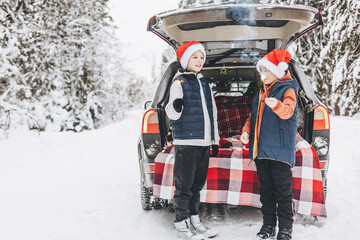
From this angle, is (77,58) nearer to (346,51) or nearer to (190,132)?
(346,51)

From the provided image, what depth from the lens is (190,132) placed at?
9.18ft

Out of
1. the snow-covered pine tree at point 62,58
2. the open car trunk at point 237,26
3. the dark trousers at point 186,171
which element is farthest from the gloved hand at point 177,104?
the snow-covered pine tree at point 62,58

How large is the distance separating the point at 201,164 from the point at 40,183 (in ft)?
10.5

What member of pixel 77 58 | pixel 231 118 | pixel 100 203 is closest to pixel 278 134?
pixel 231 118

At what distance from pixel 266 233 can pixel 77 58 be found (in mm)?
14325

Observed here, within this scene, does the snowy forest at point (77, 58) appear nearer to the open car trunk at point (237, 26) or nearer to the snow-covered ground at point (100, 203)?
the snow-covered ground at point (100, 203)

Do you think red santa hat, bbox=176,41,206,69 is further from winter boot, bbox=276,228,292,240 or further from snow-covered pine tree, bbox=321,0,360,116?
snow-covered pine tree, bbox=321,0,360,116

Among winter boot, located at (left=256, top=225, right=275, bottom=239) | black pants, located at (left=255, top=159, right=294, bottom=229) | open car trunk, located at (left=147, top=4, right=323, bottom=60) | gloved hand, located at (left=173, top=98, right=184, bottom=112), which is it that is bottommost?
winter boot, located at (left=256, top=225, right=275, bottom=239)

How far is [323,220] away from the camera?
127 inches

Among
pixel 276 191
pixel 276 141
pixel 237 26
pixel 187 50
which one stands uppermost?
pixel 237 26

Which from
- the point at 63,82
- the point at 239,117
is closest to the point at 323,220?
the point at 239,117

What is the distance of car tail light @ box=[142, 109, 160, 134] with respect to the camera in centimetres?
329

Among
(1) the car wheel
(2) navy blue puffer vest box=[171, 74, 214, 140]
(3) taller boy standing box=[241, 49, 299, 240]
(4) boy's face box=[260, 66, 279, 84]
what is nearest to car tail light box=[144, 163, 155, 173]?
(1) the car wheel

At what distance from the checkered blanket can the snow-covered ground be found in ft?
1.02
